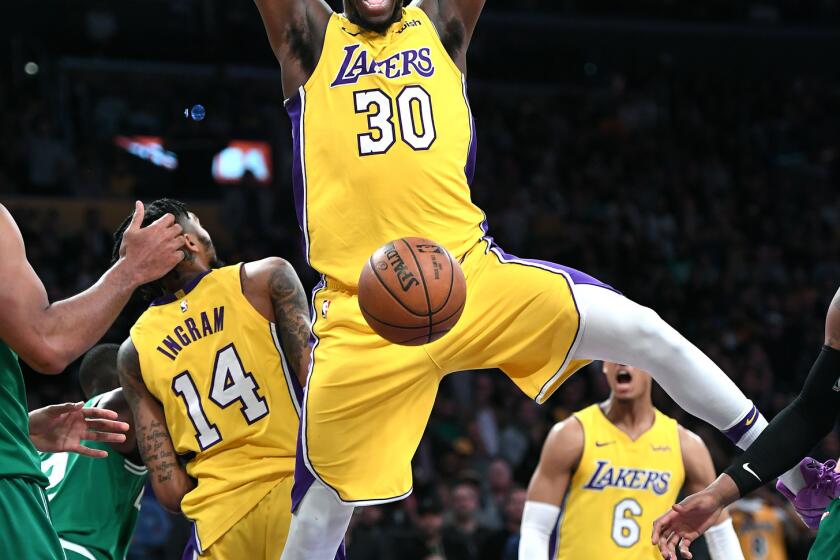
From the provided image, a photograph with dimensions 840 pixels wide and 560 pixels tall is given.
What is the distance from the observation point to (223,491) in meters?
4.85

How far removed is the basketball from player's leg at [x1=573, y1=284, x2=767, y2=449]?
50 centimetres

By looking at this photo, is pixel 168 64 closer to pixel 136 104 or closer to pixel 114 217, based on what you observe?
pixel 136 104

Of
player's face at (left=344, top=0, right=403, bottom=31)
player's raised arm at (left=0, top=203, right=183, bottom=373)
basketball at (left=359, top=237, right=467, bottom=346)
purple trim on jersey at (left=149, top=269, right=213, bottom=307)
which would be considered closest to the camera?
player's raised arm at (left=0, top=203, right=183, bottom=373)

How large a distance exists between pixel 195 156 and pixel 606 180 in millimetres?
5868

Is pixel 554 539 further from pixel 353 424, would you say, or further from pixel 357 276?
pixel 357 276

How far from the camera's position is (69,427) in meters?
3.86

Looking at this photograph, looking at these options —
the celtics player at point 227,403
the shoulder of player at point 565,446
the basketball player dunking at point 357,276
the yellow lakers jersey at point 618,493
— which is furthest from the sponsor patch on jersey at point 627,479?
the celtics player at point 227,403

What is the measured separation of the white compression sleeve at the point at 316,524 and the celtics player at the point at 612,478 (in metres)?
1.99

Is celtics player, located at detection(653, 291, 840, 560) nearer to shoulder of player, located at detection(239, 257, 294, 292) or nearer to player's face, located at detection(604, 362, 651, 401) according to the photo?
shoulder of player, located at detection(239, 257, 294, 292)

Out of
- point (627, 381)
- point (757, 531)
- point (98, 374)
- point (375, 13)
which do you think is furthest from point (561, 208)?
point (375, 13)

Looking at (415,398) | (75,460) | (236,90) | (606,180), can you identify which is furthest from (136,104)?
(415,398)

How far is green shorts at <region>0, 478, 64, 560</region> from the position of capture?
128 inches

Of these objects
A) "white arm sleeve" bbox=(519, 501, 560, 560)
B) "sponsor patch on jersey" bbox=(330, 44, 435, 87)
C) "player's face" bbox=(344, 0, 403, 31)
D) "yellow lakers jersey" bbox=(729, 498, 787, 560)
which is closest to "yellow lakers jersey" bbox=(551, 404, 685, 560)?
"white arm sleeve" bbox=(519, 501, 560, 560)

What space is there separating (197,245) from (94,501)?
1171 mm
